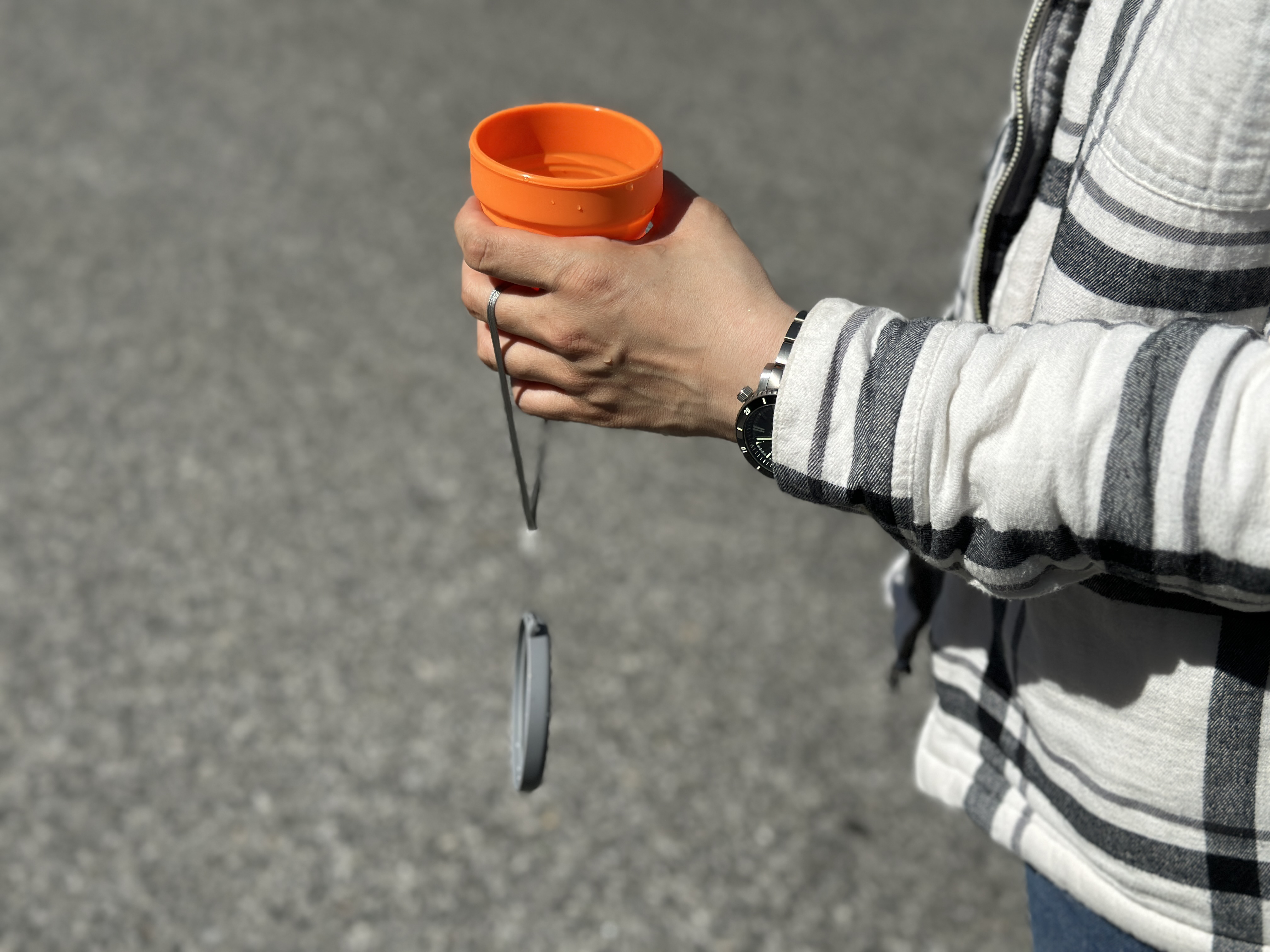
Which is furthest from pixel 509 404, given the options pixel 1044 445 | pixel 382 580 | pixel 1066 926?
pixel 382 580

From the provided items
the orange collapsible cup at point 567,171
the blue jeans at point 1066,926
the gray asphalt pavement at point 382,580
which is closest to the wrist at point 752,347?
the orange collapsible cup at point 567,171

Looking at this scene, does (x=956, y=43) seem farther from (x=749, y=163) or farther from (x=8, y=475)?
(x=8, y=475)

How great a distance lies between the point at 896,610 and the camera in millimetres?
1247

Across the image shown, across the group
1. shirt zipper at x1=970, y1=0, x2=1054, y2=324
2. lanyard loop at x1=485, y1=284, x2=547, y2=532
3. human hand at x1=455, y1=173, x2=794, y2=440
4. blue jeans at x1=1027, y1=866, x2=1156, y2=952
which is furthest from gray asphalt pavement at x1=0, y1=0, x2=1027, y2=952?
shirt zipper at x1=970, y1=0, x2=1054, y2=324

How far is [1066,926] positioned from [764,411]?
0.58 metres

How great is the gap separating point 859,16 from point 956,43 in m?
0.46

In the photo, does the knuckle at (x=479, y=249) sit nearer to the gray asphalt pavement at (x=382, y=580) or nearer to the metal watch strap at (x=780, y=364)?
the metal watch strap at (x=780, y=364)

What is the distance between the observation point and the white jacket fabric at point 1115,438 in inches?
26.5

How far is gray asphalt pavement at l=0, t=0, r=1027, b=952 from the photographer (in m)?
2.03

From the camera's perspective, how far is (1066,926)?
101cm

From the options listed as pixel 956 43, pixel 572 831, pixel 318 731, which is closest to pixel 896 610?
pixel 572 831

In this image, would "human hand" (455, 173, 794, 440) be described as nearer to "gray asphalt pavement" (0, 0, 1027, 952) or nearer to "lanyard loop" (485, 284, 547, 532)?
"lanyard loop" (485, 284, 547, 532)

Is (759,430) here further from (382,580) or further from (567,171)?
(382,580)

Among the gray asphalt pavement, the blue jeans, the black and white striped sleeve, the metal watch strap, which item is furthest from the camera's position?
the gray asphalt pavement
